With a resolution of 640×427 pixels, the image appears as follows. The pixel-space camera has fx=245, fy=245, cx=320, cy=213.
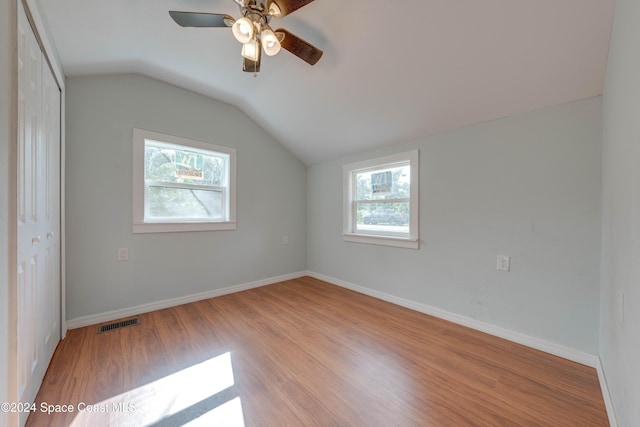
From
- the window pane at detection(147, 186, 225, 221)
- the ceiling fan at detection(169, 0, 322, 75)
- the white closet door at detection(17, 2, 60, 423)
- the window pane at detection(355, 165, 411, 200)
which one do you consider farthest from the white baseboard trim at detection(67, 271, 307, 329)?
the ceiling fan at detection(169, 0, 322, 75)

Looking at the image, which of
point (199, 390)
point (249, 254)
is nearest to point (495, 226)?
point (199, 390)

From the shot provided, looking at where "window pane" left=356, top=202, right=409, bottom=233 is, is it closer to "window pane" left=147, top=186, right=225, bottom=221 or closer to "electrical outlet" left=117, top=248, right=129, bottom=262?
"window pane" left=147, top=186, right=225, bottom=221

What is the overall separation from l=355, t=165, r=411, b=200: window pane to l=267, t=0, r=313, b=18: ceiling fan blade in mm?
1999

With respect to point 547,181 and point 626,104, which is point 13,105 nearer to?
point 626,104

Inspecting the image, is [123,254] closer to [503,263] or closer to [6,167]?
[6,167]

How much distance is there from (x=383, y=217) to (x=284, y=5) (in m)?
2.43

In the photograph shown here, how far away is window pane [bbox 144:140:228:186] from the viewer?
2738 mm

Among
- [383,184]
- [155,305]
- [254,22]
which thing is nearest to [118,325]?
[155,305]

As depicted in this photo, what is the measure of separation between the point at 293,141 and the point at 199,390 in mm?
3053

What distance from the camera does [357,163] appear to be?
11.1 feet

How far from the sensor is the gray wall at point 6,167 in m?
0.91

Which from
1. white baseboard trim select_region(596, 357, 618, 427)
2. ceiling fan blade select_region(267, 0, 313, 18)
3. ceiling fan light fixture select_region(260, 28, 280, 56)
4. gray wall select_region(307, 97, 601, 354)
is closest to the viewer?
white baseboard trim select_region(596, 357, 618, 427)

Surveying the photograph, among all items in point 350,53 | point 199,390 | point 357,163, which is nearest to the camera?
point 199,390

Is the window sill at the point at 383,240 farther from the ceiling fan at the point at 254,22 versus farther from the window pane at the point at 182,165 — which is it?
the ceiling fan at the point at 254,22
